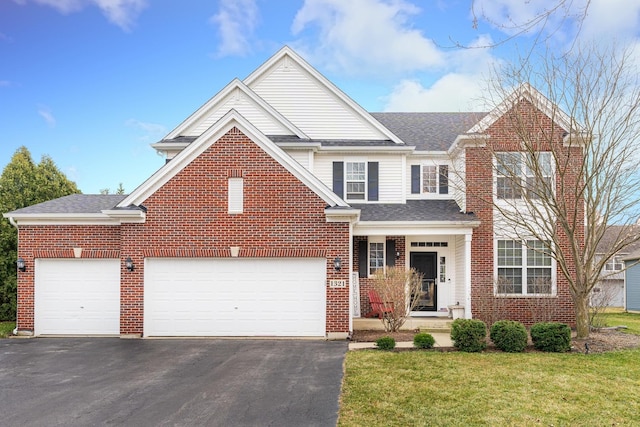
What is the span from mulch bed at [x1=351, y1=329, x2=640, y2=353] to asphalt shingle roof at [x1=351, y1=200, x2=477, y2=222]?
3.62m

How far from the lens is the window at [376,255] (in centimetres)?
1695

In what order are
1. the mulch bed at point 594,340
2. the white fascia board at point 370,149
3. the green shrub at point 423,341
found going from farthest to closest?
the white fascia board at point 370,149 < the mulch bed at point 594,340 < the green shrub at point 423,341

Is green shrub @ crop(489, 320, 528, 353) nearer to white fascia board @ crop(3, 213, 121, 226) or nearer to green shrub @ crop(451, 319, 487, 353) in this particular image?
green shrub @ crop(451, 319, 487, 353)

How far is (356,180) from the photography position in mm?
17625

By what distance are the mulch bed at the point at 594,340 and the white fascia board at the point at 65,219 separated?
768cm

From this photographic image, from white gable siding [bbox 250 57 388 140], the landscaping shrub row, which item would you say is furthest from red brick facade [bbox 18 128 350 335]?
white gable siding [bbox 250 57 388 140]

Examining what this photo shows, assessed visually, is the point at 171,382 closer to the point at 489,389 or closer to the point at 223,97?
the point at 489,389

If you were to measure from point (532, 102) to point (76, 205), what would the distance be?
13.5m

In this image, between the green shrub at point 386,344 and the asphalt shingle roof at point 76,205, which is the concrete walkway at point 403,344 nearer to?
the green shrub at point 386,344

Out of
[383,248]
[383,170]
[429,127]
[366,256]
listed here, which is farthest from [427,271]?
[429,127]

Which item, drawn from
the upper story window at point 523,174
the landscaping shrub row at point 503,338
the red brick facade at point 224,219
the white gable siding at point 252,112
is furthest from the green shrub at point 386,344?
the white gable siding at point 252,112

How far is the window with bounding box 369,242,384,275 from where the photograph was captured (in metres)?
17.0

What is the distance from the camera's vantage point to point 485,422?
662cm

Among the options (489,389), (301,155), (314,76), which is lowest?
(489,389)
